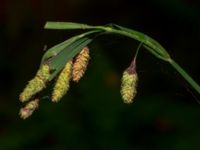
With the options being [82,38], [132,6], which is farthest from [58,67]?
[132,6]

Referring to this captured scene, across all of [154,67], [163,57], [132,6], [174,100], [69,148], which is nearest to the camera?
[163,57]

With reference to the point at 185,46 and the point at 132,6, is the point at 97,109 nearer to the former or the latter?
the point at 185,46

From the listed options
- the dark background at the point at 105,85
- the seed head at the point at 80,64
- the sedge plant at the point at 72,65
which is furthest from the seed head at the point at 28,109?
the dark background at the point at 105,85

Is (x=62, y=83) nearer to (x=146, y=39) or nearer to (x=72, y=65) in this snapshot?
(x=72, y=65)

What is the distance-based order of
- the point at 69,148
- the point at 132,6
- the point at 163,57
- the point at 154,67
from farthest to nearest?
1. the point at 132,6
2. the point at 154,67
3. the point at 69,148
4. the point at 163,57

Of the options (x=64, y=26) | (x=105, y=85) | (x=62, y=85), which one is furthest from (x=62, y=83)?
(x=105, y=85)

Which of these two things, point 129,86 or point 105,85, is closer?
point 129,86

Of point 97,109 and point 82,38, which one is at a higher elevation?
point 82,38
